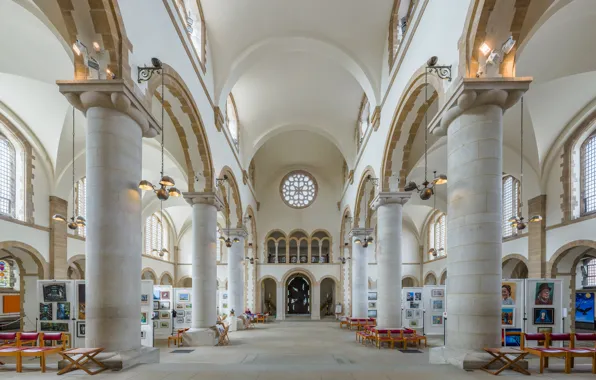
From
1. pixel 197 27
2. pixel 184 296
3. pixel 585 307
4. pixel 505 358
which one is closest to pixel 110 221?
pixel 505 358

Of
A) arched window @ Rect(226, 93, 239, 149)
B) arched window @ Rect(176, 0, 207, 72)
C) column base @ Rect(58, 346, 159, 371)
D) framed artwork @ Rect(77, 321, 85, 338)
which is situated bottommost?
framed artwork @ Rect(77, 321, 85, 338)

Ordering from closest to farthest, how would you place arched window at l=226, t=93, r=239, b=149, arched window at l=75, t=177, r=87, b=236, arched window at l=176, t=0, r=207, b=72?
1. arched window at l=176, t=0, r=207, b=72
2. arched window at l=75, t=177, r=87, b=236
3. arched window at l=226, t=93, r=239, b=149

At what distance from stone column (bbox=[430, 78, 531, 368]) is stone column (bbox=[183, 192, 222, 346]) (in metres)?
9.53

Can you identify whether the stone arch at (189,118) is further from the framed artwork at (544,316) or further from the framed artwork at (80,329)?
the framed artwork at (544,316)

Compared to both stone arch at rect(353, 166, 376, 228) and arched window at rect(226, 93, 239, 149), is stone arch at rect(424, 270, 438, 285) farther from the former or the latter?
arched window at rect(226, 93, 239, 149)

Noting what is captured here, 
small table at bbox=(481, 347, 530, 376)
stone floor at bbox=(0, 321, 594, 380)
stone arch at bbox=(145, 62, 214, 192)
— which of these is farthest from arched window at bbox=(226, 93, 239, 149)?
small table at bbox=(481, 347, 530, 376)

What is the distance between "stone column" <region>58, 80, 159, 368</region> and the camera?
766 centimetres

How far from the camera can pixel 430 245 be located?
36.2 metres

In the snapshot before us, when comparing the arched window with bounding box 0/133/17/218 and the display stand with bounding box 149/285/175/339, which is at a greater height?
the arched window with bounding box 0/133/17/218

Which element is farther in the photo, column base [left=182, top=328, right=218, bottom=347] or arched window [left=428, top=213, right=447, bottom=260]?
arched window [left=428, top=213, right=447, bottom=260]

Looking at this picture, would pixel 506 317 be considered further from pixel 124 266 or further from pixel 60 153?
pixel 60 153

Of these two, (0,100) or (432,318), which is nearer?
(0,100)

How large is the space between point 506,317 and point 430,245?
2301cm

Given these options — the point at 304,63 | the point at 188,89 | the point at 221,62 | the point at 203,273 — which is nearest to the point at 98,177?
the point at 188,89
